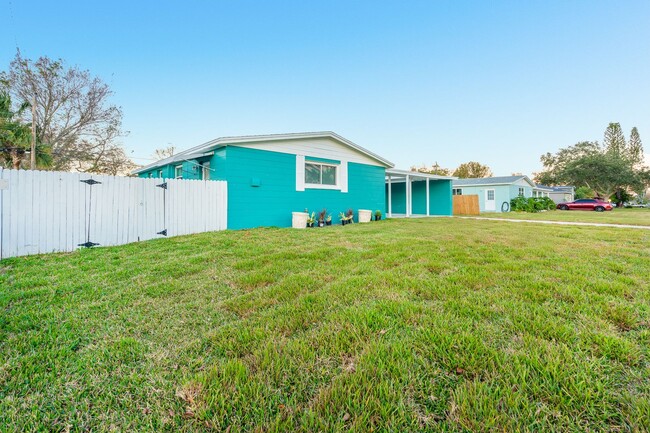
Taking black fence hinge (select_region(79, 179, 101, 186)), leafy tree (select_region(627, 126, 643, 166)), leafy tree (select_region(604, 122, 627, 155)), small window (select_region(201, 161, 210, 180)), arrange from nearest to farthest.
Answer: black fence hinge (select_region(79, 179, 101, 186)) → small window (select_region(201, 161, 210, 180)) → leafy tree (select_region(627, 126, 643, 166)) → leafy tree (select_region(604, 122, 627, 155))

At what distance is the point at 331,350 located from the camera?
183cm

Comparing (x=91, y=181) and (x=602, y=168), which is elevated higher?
(x=602, y=168)

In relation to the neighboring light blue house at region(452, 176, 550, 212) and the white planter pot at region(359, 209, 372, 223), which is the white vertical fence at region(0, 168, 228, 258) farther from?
the neighboring light blue house at region(452, 176, 550, 212)

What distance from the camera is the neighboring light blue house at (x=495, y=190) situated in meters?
26.1

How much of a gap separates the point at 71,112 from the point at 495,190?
35955mm

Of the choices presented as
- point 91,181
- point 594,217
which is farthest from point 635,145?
point 91,181

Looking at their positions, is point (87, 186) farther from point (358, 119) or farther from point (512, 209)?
point (512, 209)

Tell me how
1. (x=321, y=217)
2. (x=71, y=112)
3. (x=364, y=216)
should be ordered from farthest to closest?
1. (x=71, y=112)
2. (x=364, y=216)
3. (x=321, y=217)

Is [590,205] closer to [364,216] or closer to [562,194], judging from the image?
[562,194]

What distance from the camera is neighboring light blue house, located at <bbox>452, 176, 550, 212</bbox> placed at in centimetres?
2609

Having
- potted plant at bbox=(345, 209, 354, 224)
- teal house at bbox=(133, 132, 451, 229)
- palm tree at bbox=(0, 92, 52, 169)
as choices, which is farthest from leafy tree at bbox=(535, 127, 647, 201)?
palm tree at bbox=(0, 92, 52, 169)

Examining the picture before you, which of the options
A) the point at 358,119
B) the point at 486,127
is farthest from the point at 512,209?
the point at 358,119

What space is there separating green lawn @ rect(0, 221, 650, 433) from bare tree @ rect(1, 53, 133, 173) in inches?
786

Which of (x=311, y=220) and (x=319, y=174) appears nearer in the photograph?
(x=311, y=220)
